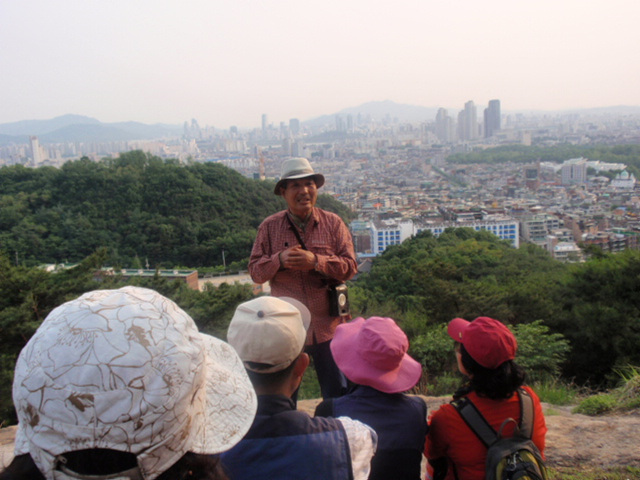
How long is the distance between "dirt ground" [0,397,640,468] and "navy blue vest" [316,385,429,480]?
0.69 meters

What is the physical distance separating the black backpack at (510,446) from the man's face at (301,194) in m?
0.78

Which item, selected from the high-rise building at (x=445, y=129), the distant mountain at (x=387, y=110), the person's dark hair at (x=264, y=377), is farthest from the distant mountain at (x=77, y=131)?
Result: the person's dark hair at (x=264, y=377)

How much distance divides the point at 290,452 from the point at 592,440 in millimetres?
1327

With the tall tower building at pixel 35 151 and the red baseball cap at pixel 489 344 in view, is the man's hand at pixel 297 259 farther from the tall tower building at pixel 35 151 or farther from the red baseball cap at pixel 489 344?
the tall tower building at pixel 35 151

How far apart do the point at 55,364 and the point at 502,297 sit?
22.6 feet

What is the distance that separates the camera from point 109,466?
1.80 feet

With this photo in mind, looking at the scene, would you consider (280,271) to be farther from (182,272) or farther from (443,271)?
(182,272)

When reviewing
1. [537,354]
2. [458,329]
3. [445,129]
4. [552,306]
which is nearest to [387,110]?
[445,129]

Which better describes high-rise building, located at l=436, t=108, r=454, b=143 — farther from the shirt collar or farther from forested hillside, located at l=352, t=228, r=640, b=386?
the shirt collar

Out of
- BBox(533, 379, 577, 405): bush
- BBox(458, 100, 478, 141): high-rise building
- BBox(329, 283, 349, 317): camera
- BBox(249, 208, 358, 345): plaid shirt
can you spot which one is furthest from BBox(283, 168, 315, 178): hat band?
BBox(458, 100, 478, 141): high-rise building

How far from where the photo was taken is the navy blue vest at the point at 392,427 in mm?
1114

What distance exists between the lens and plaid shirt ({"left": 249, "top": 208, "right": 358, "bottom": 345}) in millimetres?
1627

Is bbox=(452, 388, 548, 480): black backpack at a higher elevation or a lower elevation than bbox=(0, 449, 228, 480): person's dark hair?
lower

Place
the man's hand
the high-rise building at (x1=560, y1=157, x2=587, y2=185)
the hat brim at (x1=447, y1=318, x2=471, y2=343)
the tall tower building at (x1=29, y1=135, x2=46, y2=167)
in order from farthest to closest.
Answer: the tall tower building at (x1=29, y1=135, x2=46, y2=167) < the high-rise building at (x1=560, y1=157, x2=587, y2=185) < the man's hand < the hat brim at (x1=447, y1=318, x2=471, y2=343)
